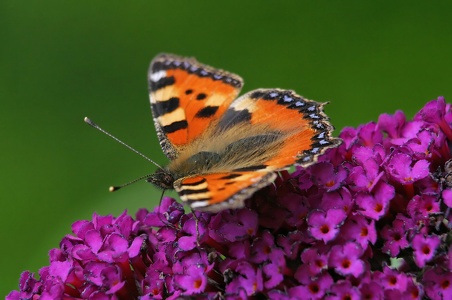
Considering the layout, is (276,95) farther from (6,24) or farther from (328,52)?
(6,24)

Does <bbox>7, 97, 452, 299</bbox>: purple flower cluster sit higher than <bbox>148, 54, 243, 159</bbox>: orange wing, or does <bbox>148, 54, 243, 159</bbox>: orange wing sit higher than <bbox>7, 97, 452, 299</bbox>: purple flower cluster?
<bbox>148, 54, 243, 159</bbox>: orange wing

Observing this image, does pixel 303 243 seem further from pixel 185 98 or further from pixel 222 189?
pixel 185 98

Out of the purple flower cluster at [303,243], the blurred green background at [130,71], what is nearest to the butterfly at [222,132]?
the purple flower cluster at [303,243]

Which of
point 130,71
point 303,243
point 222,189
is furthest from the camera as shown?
point 130,71

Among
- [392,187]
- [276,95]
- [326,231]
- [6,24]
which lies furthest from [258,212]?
[6,24]

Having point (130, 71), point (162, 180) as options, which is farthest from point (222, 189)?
point (130, 71)

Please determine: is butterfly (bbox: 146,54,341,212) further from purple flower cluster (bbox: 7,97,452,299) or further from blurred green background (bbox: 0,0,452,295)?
blurred green background (bbox: 0,0,452,295)

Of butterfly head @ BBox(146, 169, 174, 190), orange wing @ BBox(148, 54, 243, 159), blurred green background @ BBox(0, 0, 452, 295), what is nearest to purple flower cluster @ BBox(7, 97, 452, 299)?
butterfly head @ BBox(146, 169, 174, 190)
